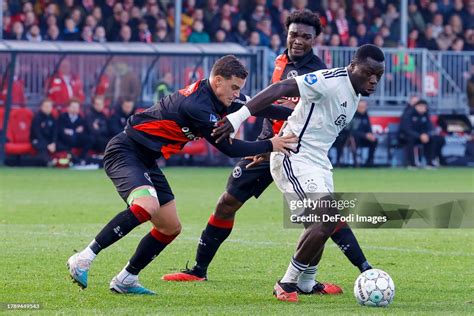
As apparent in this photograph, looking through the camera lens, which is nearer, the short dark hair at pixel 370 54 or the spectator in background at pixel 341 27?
the short dark hair at pixel 370 54

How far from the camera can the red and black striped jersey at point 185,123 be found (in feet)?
28.9

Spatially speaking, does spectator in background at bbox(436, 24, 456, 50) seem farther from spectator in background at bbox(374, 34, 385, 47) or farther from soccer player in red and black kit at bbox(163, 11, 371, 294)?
soccer player in red and black kit at bbox(163, 11, 371, 294)

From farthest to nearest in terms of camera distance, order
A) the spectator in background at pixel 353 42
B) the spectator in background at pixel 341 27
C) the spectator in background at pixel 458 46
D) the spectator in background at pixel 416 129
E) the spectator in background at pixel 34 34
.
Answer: the spectator in background at pixel 458 46 → the spectator in background at pixel 341 27 → the spectator in background at pixel 353 42 → the spectator in background at pixel 416 129 → the spectator in background at pixel 34 34

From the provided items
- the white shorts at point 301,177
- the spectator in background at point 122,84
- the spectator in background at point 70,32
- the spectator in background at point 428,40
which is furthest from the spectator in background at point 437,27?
the white shorts at point 301,177

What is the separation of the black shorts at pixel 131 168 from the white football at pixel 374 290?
181 centimetres

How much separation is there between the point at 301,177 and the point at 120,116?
58.0 ft

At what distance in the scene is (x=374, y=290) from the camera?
854 centimetres

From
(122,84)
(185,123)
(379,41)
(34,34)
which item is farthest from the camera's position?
(379,41)

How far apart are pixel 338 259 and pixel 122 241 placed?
270cm

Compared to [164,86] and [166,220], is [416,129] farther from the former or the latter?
[166,220]

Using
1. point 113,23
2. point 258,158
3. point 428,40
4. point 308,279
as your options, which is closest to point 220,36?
point 113,23

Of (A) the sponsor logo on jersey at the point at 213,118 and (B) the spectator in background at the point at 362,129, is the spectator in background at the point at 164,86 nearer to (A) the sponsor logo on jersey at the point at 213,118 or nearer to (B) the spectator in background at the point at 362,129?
(B) the spectator in background at the point at 362,129

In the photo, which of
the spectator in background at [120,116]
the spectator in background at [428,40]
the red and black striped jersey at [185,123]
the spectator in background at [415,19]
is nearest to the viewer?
the red and black striped jersey at [185,123]

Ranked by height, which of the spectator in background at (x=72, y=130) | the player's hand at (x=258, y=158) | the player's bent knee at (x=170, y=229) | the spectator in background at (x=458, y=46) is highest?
the spectator in background at (x=458, y=46)
